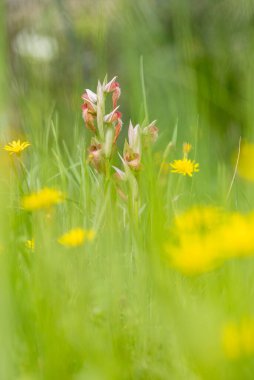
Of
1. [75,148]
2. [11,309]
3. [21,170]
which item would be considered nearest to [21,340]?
[11,309]

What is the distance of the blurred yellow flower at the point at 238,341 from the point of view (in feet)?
2.65

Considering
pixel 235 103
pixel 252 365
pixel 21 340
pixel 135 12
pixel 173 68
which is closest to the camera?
pixel 252 365

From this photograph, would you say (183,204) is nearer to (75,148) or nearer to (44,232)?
(44,232)

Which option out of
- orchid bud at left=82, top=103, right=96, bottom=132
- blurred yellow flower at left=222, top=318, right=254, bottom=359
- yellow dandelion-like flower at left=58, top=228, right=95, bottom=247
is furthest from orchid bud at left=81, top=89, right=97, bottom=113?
blurred yellow flower at left=222, top=318, right=254, bottom=359

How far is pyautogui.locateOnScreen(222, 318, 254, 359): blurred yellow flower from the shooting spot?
808 millimetres

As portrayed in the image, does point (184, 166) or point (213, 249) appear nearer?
point (213, 249)

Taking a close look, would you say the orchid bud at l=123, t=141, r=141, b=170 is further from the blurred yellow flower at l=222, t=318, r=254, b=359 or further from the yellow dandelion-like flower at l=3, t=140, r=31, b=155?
the blurred yellow flower at l=222, t=318, r=254, b=359

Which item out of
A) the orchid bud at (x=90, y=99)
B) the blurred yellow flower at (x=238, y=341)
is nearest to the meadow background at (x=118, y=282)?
the blurred yellow flower at (x=238, y=341)

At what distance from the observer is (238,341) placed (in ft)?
2.67

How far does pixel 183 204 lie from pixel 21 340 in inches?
20.6

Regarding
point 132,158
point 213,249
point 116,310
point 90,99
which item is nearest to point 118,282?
point 116,310

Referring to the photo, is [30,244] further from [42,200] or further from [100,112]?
[100,112]

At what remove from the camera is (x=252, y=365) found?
83cm

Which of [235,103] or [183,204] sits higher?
[183,204]
